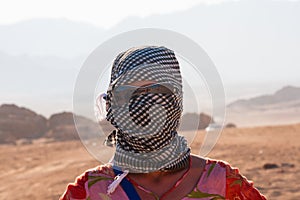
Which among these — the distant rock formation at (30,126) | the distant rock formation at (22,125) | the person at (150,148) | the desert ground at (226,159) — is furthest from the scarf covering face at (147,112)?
the distant rock formation at (22,125)

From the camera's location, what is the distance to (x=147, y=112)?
5.73 ft

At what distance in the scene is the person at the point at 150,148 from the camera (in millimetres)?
1754

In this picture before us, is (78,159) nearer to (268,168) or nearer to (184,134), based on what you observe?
(268,168)

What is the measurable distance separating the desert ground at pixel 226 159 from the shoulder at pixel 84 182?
634 centimetres

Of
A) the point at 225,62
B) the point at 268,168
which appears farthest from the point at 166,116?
the point at 225,62

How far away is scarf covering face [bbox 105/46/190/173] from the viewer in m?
1.75

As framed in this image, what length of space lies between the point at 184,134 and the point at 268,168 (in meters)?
8.52

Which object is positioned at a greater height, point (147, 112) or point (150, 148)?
point (147, 112)

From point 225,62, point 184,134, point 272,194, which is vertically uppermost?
point 184,134

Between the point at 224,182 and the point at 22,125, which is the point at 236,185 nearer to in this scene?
the point at 224,182

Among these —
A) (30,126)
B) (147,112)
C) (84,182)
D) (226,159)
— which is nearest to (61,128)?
(30,126)

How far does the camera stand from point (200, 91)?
2.04 m

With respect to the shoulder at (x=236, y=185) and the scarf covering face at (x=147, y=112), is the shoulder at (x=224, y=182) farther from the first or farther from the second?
the scarf covering face at (x=147, y=112)

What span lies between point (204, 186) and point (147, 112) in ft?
1.08
